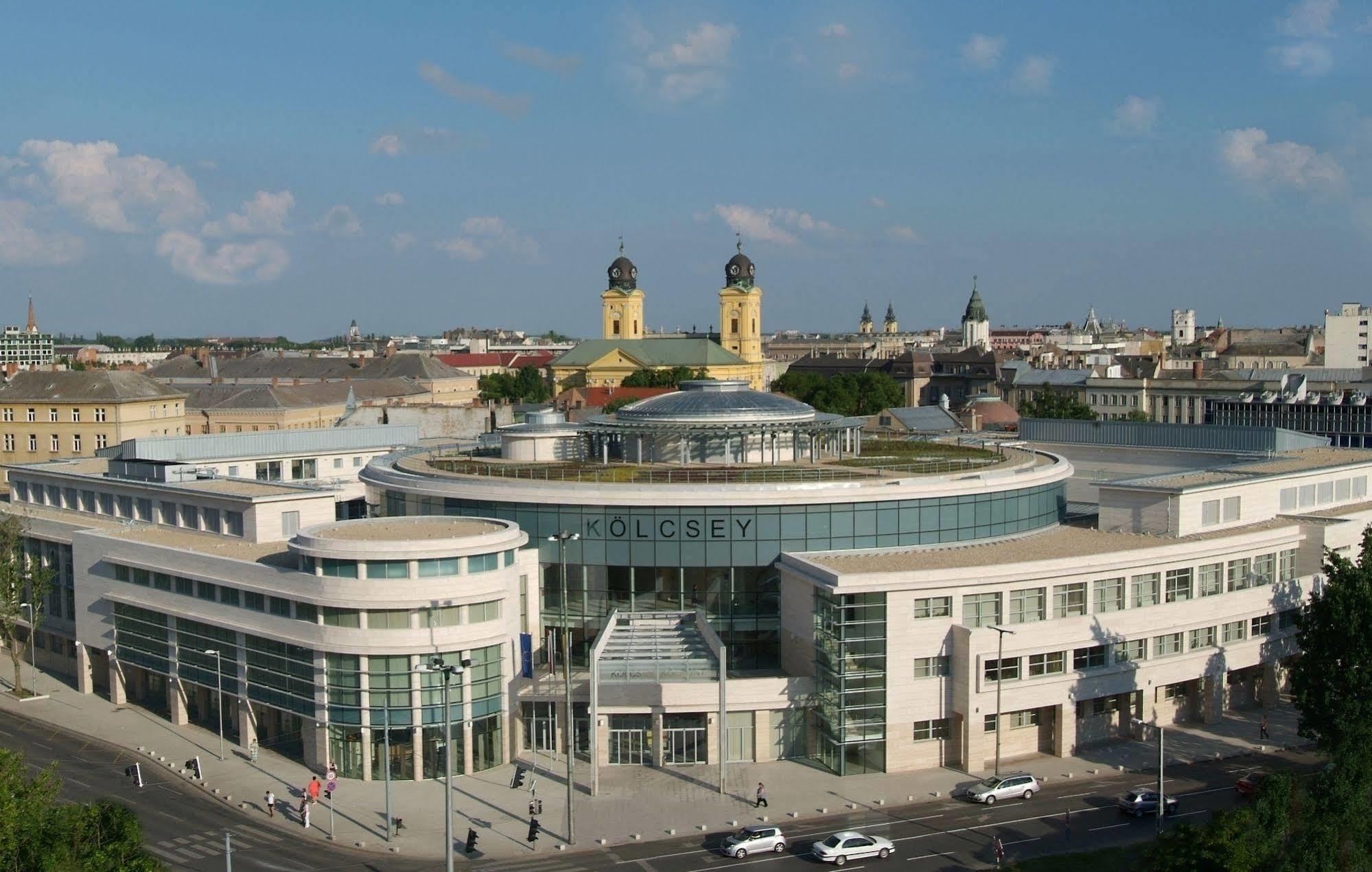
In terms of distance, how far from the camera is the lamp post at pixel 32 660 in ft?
237

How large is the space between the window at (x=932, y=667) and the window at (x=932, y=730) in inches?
80.3

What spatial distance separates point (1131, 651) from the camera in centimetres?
6053

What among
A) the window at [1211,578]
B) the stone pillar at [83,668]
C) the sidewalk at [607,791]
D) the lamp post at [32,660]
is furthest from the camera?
the lamp post at [32,660]

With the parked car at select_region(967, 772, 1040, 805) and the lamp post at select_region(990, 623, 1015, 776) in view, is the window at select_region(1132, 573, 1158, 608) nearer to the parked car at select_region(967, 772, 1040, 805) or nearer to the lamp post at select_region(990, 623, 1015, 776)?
the lamp post at select_region(990, 623, 1015, 776)

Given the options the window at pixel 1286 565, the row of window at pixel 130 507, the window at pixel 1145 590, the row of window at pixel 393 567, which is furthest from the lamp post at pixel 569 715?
the window at pixel 1286 565

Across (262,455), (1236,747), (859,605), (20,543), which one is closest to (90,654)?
(20,543)

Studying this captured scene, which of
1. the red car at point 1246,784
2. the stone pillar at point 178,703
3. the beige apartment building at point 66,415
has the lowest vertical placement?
the red car at point 1246,784

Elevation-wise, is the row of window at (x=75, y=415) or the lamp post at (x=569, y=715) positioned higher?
the row of window at (x=75, y=415)

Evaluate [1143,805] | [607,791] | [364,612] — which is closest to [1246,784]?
[1143,805]

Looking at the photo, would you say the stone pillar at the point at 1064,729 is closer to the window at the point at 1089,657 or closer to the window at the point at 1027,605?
the window at the point at 1089,657

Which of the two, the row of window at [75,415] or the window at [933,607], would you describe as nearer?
the window at [933,607]

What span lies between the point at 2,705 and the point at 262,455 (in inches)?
1072

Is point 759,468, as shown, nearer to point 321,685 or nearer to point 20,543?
point 321,685

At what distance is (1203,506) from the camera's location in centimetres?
6706
